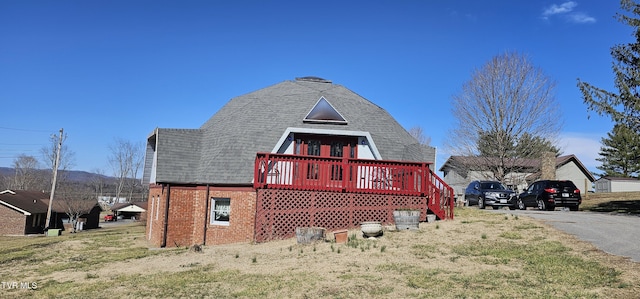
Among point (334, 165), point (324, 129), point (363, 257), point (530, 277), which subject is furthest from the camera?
point (324, 129)

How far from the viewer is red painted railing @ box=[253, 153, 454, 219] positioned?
13.8 metres

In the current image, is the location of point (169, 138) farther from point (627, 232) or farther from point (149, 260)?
point (627, 232)

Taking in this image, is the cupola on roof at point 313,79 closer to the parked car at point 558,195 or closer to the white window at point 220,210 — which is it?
the white window at point 220,210

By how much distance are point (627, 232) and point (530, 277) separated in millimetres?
6230

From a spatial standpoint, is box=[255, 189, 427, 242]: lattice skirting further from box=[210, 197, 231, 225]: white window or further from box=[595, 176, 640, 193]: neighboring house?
box=[595, 176, 640, 193]: neighboring house

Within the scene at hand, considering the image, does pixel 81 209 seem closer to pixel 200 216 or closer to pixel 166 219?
pixel 166 219

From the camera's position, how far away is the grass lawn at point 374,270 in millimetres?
6941

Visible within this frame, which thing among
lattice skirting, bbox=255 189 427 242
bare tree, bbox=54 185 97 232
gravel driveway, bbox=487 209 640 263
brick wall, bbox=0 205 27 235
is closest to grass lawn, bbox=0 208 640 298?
gravel driveway, bbox=487 209 640 263

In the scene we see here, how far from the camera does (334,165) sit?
46.2ft

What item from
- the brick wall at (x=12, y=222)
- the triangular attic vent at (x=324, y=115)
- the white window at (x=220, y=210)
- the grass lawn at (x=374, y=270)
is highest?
the triangular attic vent at (x=324, y=115)

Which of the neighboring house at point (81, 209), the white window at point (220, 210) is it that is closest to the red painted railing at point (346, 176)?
the white window at point (220, 210)

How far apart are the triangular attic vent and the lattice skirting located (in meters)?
4.48

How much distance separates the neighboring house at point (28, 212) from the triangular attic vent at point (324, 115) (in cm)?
4004

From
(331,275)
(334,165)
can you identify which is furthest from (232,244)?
(331,275)
